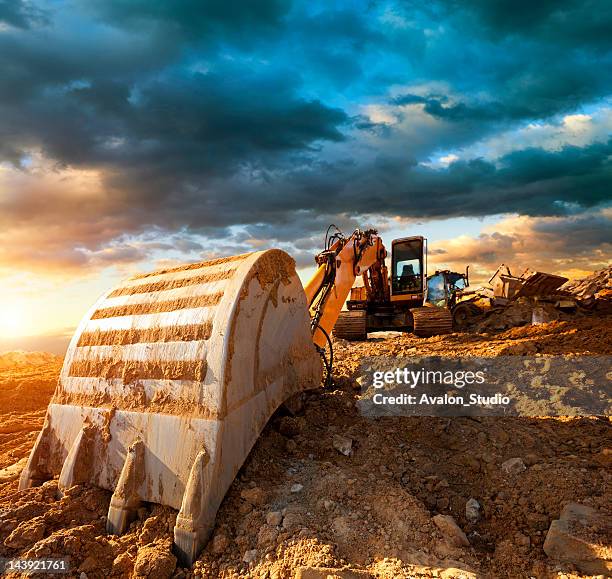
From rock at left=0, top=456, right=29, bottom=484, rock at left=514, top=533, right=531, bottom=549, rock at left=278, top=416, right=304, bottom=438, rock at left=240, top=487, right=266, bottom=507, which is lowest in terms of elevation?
rock at left=514, top=533, right=531, bottom=549

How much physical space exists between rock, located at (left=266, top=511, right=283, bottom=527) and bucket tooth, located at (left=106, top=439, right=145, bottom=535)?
84 cm

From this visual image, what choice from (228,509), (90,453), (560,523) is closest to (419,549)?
(560,523)

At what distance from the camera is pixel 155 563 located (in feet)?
7.96

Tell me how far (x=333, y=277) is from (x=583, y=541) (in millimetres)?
4491

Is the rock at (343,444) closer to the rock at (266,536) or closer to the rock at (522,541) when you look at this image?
the rock at (266,536)

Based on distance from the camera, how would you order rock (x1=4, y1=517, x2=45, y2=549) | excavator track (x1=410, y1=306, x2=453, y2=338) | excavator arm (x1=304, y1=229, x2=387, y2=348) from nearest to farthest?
rock (x1=4, y1=517, x2=45, y2=549)
excavator arm (x1=304, y1=229, x2=387, y2=348)
excavator track (x1=410, y1=306, x2=453, y2=338)

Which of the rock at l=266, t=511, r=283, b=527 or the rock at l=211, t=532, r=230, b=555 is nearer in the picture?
the rock at l=211, t=532, r=230, b=555

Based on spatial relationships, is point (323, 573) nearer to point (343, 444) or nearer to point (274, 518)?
point (274, 518)

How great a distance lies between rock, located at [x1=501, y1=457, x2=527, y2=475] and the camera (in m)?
3.56

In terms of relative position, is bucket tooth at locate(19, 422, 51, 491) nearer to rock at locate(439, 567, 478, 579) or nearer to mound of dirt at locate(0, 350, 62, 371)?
rock at locate(439, 567, 478, 579)

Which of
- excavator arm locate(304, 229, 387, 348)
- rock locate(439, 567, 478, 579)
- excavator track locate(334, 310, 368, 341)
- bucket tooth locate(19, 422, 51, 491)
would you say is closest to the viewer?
rock locate(439, 567, 478, 579)

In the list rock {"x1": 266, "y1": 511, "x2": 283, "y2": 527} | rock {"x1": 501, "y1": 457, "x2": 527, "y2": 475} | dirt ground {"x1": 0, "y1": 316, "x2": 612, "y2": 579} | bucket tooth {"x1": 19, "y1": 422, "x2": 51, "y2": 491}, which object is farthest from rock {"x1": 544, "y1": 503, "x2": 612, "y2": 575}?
bucket tooth {"x1": 19, "y1": 422, "x2": 51, "y2": 491}

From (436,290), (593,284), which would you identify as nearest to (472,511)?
(436,290)

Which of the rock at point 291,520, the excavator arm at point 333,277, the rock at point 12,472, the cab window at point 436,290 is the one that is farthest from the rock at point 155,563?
the cab window at point 436,290
